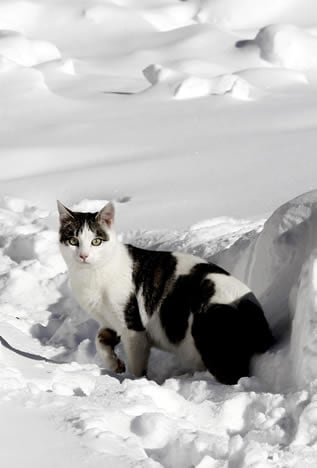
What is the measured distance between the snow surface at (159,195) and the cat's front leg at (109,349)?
0.56 ft

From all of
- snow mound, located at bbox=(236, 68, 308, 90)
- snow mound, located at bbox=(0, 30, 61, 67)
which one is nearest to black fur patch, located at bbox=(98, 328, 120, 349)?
snow mound, located at bbox=(236, 68, 308, 90)

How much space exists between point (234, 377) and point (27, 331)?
154cm

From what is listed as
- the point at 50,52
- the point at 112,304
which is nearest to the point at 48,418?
the point at 112,304

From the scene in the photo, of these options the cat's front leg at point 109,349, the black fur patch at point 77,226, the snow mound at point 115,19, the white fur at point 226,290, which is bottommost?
the snow mound at point 115,19

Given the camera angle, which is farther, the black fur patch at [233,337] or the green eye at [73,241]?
the green eye at [73,241]

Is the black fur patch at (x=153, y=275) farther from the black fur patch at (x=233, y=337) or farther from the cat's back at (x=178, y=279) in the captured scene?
the black fur patch at (x=233, y=337)

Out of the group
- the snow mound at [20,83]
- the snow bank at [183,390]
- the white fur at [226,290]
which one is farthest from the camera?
the snow mound at [20,83]

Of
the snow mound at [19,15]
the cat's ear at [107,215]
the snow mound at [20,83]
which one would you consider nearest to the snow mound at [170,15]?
the snow mound at [19,15]

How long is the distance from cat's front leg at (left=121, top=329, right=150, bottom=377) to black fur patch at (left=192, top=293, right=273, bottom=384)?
381 mm

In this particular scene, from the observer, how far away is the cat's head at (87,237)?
158 inches

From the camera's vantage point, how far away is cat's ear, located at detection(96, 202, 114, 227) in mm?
4117

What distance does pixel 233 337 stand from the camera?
365 cm

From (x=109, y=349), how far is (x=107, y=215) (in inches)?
23.7

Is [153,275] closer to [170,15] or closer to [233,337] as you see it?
[233,337]
